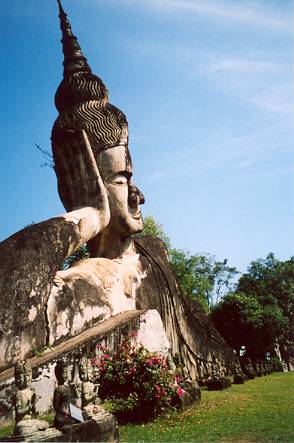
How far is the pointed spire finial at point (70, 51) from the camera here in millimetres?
13133

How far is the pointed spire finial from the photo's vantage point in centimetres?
1313

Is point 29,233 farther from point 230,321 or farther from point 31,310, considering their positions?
point 230,321

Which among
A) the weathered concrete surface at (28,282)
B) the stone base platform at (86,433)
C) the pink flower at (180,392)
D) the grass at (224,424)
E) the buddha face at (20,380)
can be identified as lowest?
the grass at (224,424)

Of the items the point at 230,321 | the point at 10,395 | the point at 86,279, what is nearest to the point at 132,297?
the point at 86,279

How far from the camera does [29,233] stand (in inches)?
333

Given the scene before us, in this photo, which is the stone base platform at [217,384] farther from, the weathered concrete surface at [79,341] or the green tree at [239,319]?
the green tree at [239,319]

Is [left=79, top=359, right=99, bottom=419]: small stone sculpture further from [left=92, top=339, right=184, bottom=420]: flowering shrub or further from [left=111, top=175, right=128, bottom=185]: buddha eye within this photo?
[left=111, top=175, right=128, bottom=185]: buddha eye

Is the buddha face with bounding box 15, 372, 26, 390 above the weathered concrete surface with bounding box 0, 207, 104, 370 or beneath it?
beneath

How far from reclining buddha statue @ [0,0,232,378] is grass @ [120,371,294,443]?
2.43 meters

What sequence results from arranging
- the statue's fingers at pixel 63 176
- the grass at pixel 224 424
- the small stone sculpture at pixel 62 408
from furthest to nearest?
the statue's fingers at pixel 63 176
the grass at pixel 224 424
the small stone sculpture at pixel 62 408

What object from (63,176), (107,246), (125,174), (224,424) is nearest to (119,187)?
(125,174)

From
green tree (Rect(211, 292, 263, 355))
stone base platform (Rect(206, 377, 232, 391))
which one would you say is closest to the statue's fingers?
stone base platform (Rect(206, 377, 232, 391))

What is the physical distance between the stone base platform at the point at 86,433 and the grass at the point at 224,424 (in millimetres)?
688

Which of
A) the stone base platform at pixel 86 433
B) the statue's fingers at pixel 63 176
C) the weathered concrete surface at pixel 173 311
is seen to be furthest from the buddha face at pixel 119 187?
the stone base platform at pixel 86 433
